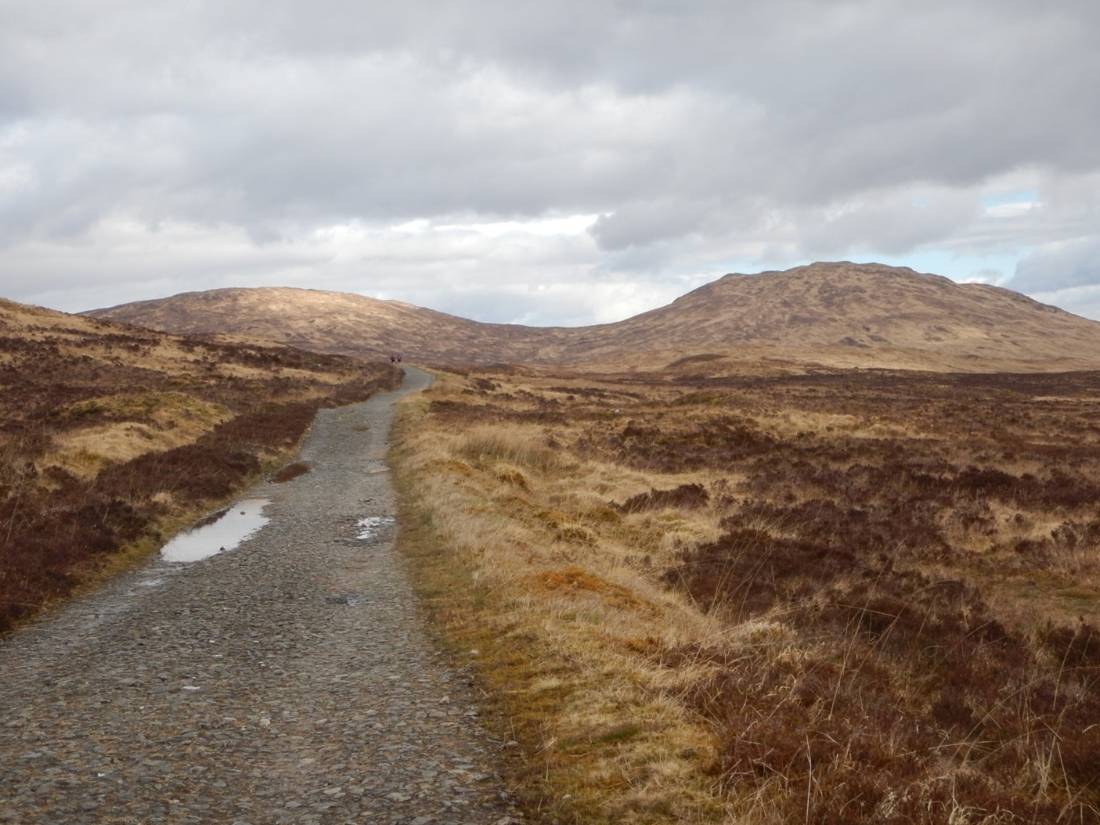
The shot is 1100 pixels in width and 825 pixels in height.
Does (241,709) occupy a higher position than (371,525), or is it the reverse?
(241,709)

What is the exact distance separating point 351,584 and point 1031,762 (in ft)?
33.7

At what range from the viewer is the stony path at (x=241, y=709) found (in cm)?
614

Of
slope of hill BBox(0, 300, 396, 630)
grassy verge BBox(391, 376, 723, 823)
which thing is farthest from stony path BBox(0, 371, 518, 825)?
slope of hill BBox(0, 300, 396, 630)

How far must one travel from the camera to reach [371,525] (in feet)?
63.7

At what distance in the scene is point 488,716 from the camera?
25.6 ft

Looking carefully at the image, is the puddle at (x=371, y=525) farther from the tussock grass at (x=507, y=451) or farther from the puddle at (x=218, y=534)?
the tussock grass at (x=507, y=451)

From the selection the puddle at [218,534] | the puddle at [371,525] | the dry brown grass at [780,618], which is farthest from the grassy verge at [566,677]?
the puddle at [218,534]

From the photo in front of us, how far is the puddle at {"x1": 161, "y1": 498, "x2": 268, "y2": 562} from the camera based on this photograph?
1652 centimetres

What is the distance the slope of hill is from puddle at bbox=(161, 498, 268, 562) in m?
0.73

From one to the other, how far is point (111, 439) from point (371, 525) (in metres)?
13.1

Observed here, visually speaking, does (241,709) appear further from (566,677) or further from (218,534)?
(218,534)

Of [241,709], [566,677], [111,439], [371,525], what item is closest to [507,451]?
[371,525]

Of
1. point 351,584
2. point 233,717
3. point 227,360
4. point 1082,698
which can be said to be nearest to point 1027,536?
point 1082,698

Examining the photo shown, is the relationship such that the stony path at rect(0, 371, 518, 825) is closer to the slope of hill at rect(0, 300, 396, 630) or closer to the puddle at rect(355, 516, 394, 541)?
the slope of hill at rect(0, 300, 396, 630)
